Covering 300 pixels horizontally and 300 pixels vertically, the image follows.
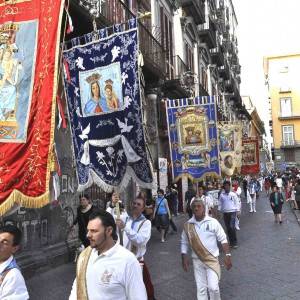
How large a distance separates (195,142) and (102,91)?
19.2 feet

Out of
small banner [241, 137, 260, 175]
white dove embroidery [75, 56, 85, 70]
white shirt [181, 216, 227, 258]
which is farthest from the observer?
small banner [241, 137, 260, 175]

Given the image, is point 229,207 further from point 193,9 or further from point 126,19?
point 193,9

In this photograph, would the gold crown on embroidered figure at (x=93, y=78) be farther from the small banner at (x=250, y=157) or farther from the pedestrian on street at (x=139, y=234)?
the small banner at (x=250, y=157)

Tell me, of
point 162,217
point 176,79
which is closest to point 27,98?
point 162,217

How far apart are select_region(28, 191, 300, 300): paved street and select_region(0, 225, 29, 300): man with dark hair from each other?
4024 millimetres

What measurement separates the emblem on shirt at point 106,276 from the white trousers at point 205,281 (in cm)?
291

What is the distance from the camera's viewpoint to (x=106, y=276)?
3061 mm

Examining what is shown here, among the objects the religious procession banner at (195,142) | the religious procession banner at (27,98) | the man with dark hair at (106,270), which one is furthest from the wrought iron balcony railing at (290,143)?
the man with dark hair at (106,270)

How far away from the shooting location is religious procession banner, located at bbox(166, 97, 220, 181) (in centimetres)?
1161

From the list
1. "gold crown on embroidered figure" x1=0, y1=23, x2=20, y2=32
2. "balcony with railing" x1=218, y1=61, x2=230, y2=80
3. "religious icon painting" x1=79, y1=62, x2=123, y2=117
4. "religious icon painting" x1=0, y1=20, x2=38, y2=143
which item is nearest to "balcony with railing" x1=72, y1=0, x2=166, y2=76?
"religious icon painting" x1=79, y1=62, x2=123, y2=117

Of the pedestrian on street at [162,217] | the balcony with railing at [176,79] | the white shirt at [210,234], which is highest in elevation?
the balcony with railing at [176,79]

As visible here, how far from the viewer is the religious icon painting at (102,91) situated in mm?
6086

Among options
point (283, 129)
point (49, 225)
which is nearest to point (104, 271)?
Answer: point (49, 225)

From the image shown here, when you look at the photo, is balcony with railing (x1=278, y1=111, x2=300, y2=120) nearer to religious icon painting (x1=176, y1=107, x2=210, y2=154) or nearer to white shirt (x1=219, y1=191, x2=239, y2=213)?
white shirt (x1=219, y1=191, x2=239, y2=213)
